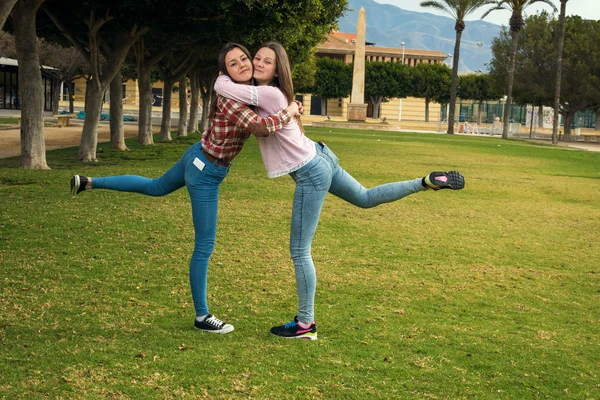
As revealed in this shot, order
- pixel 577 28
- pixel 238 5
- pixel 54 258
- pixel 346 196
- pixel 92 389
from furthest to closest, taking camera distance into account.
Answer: pixel 577 28, pixel 238 5, pixel 54 258, pixel 346 196, pixel 92 389

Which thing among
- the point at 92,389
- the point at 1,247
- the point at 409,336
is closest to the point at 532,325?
the point at 409,336

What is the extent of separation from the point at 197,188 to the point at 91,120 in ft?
48.4

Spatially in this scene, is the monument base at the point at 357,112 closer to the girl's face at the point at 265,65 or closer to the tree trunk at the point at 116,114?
the tree trunk at the point at 116,114

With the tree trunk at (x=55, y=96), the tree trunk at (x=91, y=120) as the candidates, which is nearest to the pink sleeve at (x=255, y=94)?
the tree trunk at (x=91, y=120)

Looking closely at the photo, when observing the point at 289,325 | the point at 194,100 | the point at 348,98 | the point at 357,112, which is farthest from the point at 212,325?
Answer: the point at 348,98

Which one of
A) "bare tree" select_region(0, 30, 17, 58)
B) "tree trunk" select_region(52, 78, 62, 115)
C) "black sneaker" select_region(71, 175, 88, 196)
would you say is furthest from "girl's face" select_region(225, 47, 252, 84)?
"tree trunk" select_region(52, 78, 62, 115)

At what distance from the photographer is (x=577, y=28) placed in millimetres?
61469

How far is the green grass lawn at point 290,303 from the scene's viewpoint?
471cm


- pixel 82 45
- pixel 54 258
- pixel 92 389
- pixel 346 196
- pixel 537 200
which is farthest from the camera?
pixel 82 45

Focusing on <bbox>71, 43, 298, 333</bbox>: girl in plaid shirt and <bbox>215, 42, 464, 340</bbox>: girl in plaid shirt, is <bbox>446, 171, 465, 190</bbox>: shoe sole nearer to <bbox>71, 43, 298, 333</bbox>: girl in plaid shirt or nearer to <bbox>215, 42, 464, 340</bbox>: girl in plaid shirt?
<bbox>215, 42, 464, 340</bbox>: girl in plaid shirt

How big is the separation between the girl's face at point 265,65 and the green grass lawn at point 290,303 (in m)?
1.69

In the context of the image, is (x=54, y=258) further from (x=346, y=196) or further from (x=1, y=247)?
(x=346, y=196)

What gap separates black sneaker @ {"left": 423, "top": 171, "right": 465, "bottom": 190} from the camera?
515 centimetres

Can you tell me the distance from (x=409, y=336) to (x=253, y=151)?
70.4ft
